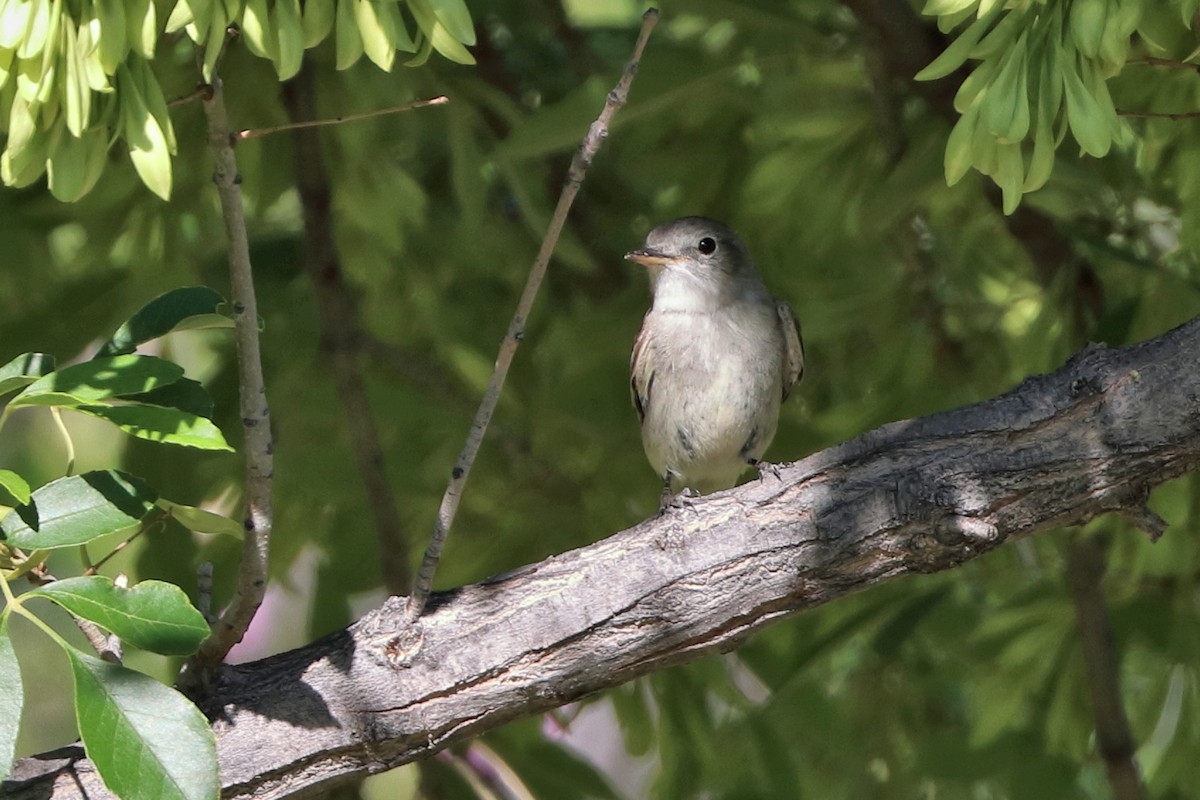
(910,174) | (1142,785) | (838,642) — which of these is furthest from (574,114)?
(1142,785)

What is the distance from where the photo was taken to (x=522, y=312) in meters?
2.60

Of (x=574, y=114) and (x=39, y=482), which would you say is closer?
(x=574, y=114)

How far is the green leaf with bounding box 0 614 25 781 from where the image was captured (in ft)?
7.02

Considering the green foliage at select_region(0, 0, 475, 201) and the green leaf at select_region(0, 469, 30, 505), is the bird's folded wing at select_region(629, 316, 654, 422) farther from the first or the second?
the green leaf at select_region(0, 469, 30, 505)

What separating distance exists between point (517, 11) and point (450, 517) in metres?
2.44

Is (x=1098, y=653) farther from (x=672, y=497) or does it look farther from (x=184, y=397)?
(x=184, y=397)

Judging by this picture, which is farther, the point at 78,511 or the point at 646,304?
the point at 646,304

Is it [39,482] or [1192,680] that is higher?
[39,482]

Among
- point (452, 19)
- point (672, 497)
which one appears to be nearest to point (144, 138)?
point (452, 19)

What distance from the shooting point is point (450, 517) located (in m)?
2.73

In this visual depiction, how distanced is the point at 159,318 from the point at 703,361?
2.46 m

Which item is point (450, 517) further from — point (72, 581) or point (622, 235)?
point (622, 235)

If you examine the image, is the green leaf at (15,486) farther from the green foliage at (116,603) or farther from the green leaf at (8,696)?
the green leaf at (8,696)

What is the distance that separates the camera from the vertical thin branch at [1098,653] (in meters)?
4.19
